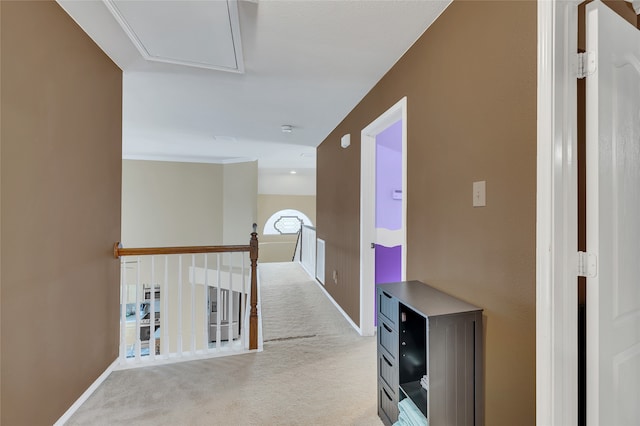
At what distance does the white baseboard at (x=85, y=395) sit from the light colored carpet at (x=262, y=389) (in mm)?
33

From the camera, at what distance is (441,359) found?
4.19 ft

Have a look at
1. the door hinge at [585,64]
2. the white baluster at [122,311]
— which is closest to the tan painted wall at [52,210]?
the white baluster at [122,311]

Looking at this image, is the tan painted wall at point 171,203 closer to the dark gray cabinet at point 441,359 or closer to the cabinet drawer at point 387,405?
the cabinet drawer at point 387,405

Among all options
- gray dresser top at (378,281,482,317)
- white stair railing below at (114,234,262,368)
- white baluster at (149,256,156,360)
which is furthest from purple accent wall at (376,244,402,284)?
white baluster at (149,256,156,360)

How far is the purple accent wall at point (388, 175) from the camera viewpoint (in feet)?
9.93

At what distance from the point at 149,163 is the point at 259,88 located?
183 inches

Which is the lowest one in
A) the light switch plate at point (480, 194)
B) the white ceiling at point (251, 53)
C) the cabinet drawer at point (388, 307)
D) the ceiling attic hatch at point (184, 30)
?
the cabinet drawer at point (388, 307)

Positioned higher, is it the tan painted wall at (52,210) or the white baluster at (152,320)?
the tan painted wall at (52,210)

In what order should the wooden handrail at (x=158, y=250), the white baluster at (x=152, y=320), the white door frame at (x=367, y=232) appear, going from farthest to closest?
the white door frame at (x=367, y=232) < the white baluster at (x=152, y=320) < the wooden handrail at (x=158, y=250)

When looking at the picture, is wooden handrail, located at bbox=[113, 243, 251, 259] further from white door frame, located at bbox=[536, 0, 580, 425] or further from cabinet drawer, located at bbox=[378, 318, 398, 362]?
white door frame, located at bbox=[536, 0, 580, 425]

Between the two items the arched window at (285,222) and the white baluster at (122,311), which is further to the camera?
the arched window at (285,222)
